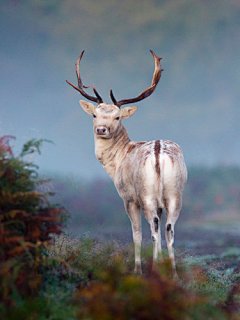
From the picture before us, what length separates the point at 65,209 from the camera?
4543 millimetres

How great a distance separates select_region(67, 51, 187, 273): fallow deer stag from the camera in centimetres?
608

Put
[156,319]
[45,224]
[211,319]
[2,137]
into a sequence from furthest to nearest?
[2,137], [45,224], [211,319], [156,319]

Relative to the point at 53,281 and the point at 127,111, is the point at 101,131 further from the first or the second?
the point at 53,281

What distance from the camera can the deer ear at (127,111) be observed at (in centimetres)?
776

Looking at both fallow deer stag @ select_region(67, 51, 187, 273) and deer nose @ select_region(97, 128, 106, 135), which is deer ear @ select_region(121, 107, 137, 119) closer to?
fallow deer stag @ select_region(67, 51, 187, 273)

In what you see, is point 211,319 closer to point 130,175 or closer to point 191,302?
point 191,302

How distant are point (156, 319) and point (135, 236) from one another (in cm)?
397

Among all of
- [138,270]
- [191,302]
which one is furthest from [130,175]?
[191,302]

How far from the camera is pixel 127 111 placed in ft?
25.6

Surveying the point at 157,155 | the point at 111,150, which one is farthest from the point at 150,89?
the point at 157,155

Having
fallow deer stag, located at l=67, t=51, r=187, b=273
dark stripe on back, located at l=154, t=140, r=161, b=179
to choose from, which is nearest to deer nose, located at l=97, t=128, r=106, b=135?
fallow deer stag, located at l=67, t=51, r=187, b=273

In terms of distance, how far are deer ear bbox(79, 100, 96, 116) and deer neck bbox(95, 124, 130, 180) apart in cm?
57

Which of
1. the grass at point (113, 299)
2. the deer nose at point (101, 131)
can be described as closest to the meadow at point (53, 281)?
the grass at point (113, 299)

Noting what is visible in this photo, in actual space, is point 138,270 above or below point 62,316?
above
